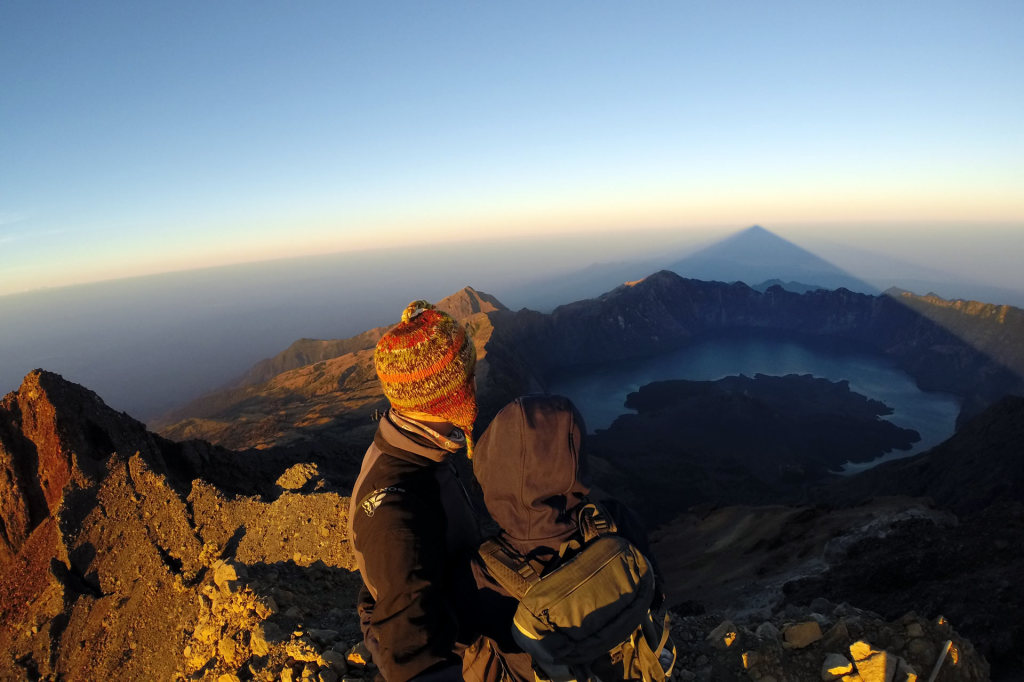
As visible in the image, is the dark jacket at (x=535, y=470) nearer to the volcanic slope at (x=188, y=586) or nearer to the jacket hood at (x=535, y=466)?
the jacket hood at (x=535, y=466)

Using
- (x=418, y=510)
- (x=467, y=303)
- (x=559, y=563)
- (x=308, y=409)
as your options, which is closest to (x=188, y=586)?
(x=418, y=510)

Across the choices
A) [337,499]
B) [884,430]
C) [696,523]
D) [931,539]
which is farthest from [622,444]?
[337,499]

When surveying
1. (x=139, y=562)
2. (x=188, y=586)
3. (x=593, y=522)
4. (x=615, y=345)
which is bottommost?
(x=615, y=345)

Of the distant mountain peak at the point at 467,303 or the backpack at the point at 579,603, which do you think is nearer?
the backpack at the point at 579,603

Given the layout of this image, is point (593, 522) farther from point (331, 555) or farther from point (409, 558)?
point (331, 555)

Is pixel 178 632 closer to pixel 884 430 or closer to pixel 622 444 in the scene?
pixel 622 444

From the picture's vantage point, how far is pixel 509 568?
1814 millimetres

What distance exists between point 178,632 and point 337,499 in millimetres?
3264

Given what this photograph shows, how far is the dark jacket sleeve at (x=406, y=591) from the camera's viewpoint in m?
1.72

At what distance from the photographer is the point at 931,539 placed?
44.0ft

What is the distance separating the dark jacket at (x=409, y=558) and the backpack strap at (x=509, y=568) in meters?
0.18

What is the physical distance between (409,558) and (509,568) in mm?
398

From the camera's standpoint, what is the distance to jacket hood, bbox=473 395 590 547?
5.92 feet

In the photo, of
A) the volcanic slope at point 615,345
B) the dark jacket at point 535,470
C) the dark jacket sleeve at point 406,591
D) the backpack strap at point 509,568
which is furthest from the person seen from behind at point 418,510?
the volcanic slope at point 615,345
